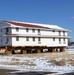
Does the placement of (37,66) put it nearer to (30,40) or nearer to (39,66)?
(39,66)

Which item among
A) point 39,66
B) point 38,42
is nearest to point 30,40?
point 38,42

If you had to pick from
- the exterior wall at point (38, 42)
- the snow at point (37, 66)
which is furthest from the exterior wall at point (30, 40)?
the snow at point (37, 66)

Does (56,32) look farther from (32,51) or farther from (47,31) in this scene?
(32,51)

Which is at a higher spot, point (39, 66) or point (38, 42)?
point (38, 42)

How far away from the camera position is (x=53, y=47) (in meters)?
57.5

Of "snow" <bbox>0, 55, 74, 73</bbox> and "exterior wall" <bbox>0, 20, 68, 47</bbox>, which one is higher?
"exterior wall" <bbox>0, 20, 68, 47</bbox>

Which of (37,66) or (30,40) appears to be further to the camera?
(30,40)

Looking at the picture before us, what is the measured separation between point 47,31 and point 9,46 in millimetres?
11740

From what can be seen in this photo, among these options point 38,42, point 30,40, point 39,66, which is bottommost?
point 39,66

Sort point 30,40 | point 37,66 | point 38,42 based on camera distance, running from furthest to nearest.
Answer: point 38,42 → point 30,40 → point 37,66

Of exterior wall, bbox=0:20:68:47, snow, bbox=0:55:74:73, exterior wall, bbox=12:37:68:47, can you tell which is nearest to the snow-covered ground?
snow, bbox=0:55:74:73

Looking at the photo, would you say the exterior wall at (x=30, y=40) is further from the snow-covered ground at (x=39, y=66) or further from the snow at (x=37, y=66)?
the snow at (x=37, y=66)

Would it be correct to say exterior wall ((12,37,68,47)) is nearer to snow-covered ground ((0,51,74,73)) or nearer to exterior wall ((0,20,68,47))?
exterior wall ((0,20,68,47))

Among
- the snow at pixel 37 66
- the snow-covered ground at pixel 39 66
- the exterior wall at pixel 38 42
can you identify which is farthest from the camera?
the exterior wall at pixel 38 42
